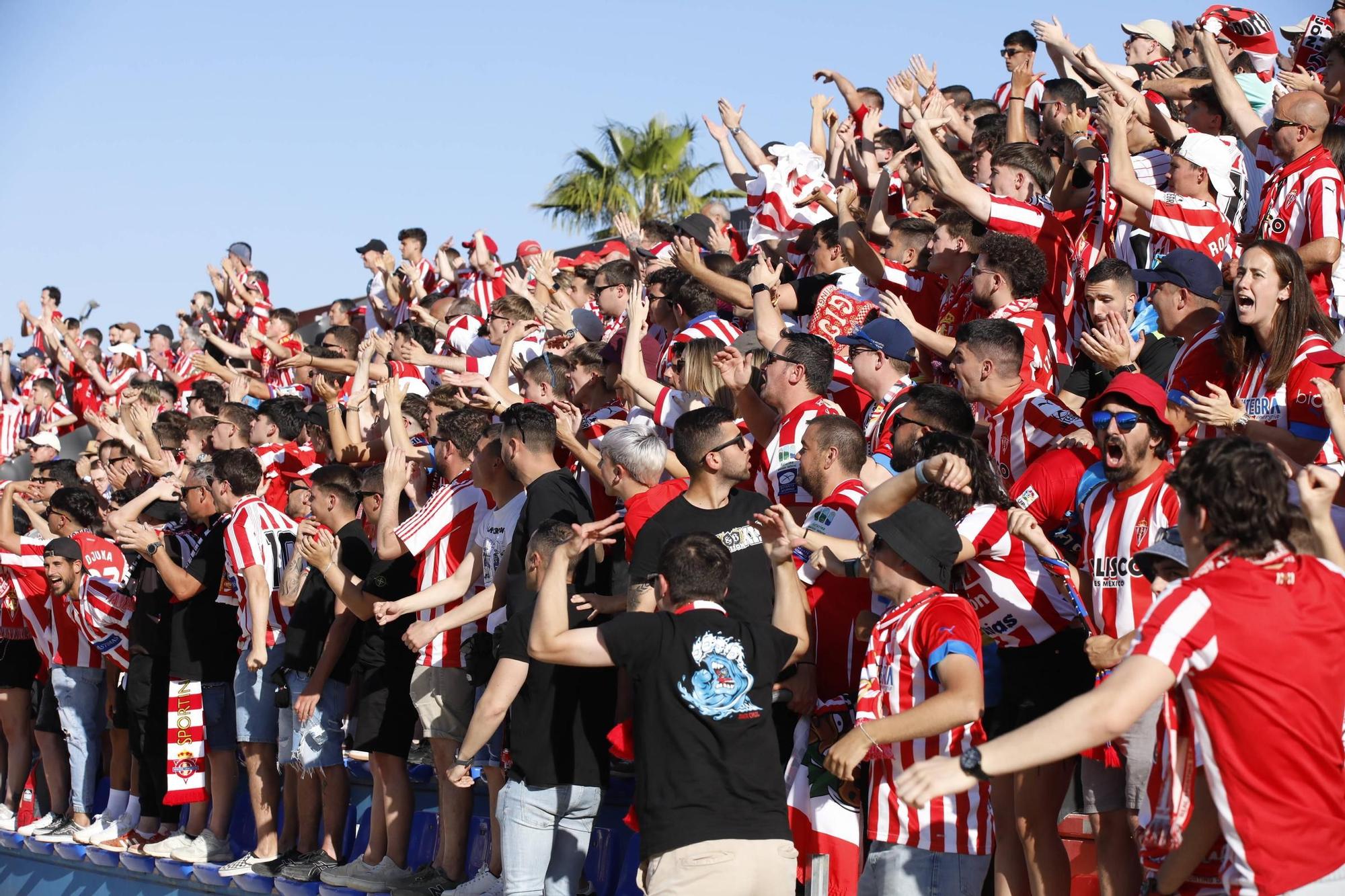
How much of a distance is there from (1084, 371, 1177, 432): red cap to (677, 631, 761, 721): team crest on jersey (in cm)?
144

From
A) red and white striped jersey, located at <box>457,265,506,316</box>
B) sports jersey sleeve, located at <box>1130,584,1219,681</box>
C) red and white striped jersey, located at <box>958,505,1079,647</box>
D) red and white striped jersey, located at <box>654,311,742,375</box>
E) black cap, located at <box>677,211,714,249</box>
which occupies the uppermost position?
red and white striped jersey, located at <box>457,265,506,316</box>

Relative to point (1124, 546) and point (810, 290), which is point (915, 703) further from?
point (810, 290)

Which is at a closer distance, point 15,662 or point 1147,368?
point 1147,368

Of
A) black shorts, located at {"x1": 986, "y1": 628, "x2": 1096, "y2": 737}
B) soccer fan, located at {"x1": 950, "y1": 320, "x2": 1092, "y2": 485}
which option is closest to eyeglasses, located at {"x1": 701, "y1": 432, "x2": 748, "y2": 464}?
soccer fan, located at {"x1": 950, "y1": 320, "x2": 1092, "y2": 485}

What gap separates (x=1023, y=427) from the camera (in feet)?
19.1

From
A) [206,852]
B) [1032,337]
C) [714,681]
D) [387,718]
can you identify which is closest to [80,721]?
[206,852]

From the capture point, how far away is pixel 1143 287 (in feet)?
23.9

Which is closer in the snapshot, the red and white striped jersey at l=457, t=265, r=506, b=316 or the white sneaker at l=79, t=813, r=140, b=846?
the white sneaker at l=79, t=813, r=140, b=846

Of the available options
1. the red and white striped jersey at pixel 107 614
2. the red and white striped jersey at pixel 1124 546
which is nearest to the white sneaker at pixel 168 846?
the red and white striped jersey at pixel 107 614

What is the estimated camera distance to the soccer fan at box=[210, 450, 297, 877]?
8.34 meters

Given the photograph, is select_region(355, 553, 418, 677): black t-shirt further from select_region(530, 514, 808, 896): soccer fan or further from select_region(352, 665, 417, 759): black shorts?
select_region(530, 514, 808, 896): soccer fan

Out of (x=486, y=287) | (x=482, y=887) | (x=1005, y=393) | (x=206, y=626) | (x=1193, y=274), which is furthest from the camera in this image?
(x=486, y=287)

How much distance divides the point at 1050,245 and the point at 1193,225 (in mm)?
1046

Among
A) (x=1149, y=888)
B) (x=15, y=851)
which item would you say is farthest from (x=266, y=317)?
(x=1149, y=888)
